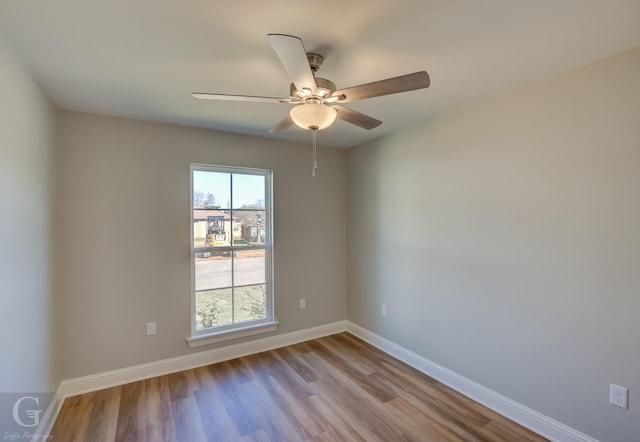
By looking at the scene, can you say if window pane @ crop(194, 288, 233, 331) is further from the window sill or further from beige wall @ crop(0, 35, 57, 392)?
beige wall @ crop(0, 35, 57, 392)

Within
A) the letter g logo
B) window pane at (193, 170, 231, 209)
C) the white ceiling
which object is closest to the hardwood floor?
the letter g logo

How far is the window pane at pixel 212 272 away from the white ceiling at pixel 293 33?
1.51 m

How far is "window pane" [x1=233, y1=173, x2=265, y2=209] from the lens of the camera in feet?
10.4

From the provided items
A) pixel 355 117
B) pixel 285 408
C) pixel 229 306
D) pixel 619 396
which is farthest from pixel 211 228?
pixel 619 396

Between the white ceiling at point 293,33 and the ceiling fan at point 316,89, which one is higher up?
the white ceiling at point 293,33

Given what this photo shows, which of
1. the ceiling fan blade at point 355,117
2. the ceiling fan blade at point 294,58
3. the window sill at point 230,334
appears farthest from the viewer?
the window sill at point 230,334

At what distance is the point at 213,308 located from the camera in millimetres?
3051

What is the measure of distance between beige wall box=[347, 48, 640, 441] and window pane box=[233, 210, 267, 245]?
147cm

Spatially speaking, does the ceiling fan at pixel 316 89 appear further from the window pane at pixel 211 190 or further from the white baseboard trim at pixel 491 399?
the white baseboard trim at pixel 491 399

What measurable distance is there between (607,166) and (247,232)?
2.88 m

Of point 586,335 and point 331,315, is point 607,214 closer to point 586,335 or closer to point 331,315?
point 586,335

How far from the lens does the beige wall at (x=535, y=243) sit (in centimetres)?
168

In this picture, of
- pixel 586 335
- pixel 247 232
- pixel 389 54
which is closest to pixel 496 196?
pixel 586 335

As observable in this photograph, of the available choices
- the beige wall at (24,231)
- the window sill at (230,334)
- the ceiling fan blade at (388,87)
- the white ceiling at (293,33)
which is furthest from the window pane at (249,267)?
the ceiling fan blade at (388,87)
